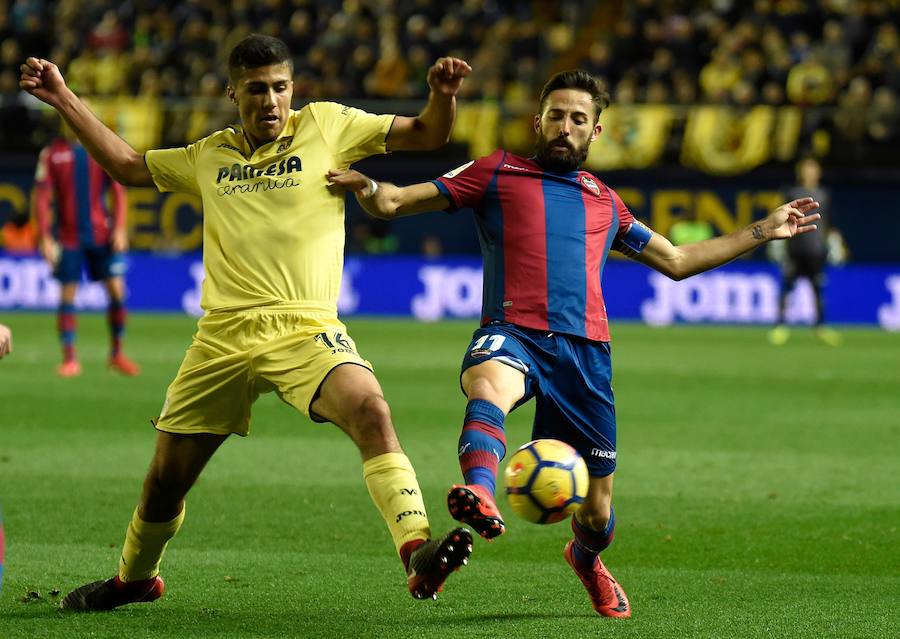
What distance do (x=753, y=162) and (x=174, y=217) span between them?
1045 cm

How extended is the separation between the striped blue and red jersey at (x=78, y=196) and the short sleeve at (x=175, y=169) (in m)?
7.90

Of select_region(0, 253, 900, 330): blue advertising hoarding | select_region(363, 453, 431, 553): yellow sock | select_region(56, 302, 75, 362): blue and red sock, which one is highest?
select_region(363, 453, 431, 553): yellow sock

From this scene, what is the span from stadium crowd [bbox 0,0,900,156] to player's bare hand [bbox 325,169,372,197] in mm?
18877

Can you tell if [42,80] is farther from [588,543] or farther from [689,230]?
[689,230]

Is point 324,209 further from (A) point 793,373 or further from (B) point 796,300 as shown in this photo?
(B) point 796,300

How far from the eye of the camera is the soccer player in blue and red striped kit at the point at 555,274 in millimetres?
5355

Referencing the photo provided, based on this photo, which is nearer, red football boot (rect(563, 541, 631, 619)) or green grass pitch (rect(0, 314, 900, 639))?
green grass pitch (rect(0, 314, 900, 639))

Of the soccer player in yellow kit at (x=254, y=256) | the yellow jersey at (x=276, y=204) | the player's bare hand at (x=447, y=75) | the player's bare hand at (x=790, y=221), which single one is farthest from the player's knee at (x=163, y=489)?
the player's bare hand at (x=790, y=221)

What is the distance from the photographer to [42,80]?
217 inches

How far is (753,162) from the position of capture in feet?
77.6

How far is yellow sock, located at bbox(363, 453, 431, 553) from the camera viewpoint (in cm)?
469

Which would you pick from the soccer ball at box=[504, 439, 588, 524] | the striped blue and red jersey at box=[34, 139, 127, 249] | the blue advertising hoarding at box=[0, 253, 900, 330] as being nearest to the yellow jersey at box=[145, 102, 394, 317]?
the soccer ball at box=[504, 439, 588, 524]

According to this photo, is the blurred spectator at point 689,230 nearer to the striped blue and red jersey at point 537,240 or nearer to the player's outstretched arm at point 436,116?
the striped blue and red jersey at point 537,240

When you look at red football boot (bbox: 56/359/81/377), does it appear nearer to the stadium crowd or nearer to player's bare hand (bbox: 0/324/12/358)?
player's bare hand (bbox: 0/324/12/358)
